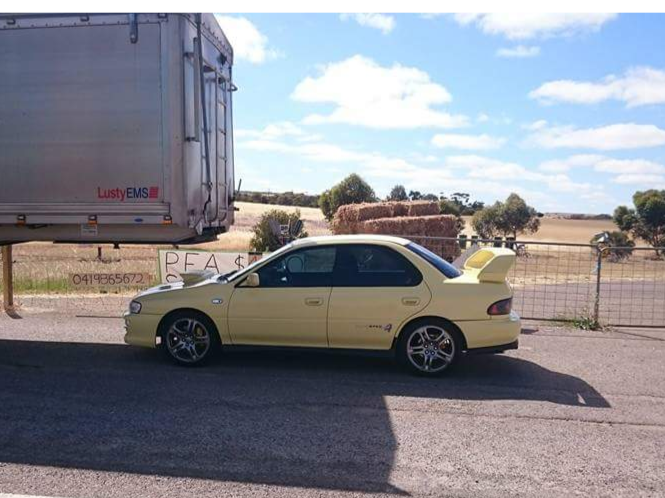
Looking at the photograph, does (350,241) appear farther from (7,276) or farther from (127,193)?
(7,276)

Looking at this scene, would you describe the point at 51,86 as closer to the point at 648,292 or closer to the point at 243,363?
the point at 243,363

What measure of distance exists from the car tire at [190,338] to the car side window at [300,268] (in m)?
0.81

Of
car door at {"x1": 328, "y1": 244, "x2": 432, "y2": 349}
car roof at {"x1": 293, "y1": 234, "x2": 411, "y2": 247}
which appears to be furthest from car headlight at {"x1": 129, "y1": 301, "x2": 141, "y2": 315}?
car door at {"x1": 328, "y1": 244, "x2": 432, "y2": 349}

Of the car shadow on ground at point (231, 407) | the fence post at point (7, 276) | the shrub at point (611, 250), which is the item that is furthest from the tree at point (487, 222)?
the car shadow on ground at point (231, 407)

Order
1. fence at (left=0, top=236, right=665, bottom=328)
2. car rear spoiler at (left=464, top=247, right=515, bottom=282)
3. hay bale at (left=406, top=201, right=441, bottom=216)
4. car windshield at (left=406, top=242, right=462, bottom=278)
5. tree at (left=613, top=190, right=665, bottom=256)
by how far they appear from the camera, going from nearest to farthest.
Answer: car rear spoiler at (left=464, top=247, right=515, bottom=282)
car windshield at (left=406, top=242, right=462, bottom=278)
fence at (left=0, top=236, right=665, bottom=328)
hay bale at (left=406, top=201, right=441, bottom=216)
tree at (left=613, top=190, right=665, bottom=256)

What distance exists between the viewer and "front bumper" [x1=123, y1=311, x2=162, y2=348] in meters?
7.00

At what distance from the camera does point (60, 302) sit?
11820 mm

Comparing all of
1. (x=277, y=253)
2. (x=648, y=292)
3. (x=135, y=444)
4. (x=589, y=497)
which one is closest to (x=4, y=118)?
(x=277, y=253)

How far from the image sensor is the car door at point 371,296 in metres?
6.60

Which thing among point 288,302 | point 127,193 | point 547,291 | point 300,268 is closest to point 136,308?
point 127,193

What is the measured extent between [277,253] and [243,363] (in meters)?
1.39

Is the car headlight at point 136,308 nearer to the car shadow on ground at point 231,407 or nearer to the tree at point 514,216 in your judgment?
the car shadow on ground at point 231,407

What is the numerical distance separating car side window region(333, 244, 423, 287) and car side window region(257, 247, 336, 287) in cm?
13

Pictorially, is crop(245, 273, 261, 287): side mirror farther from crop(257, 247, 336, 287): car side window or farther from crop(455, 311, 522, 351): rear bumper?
crop(455, 311, 522, 351): rear bumper
